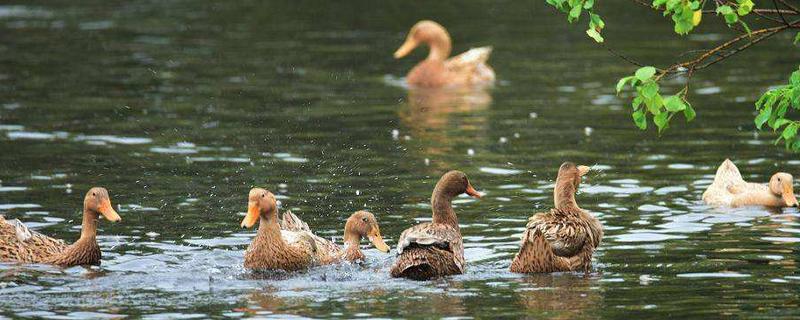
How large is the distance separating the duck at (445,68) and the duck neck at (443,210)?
15.3 meters

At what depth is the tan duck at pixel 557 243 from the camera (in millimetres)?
14492

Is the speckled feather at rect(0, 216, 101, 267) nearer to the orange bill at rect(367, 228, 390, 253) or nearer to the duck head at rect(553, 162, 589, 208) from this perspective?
the orange bill at rect(367, 228, 390, 253)

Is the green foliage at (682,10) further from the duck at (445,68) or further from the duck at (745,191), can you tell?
the duck at (445,68)

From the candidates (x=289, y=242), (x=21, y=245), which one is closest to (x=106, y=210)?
(x=21, y=245)

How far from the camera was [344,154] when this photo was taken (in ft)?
71.6

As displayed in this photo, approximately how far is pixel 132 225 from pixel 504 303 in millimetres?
5439

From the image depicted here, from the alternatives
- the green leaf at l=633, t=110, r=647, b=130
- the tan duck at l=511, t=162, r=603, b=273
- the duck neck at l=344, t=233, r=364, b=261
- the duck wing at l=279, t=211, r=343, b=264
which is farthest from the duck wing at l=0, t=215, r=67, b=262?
the green leaf at l=633, t=110, r=647, b=130

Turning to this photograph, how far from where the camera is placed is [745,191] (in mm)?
18344

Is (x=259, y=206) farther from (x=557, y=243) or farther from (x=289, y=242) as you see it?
(x=557, y=243)

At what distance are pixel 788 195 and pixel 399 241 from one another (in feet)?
17.4

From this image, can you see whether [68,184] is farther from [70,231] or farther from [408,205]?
[408,205]

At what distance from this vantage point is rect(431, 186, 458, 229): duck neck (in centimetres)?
1544

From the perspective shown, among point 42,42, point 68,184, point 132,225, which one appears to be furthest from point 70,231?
point 42,42

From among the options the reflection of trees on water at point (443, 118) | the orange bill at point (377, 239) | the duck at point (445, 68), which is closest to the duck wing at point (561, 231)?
the orange bill at point (377, 239)
